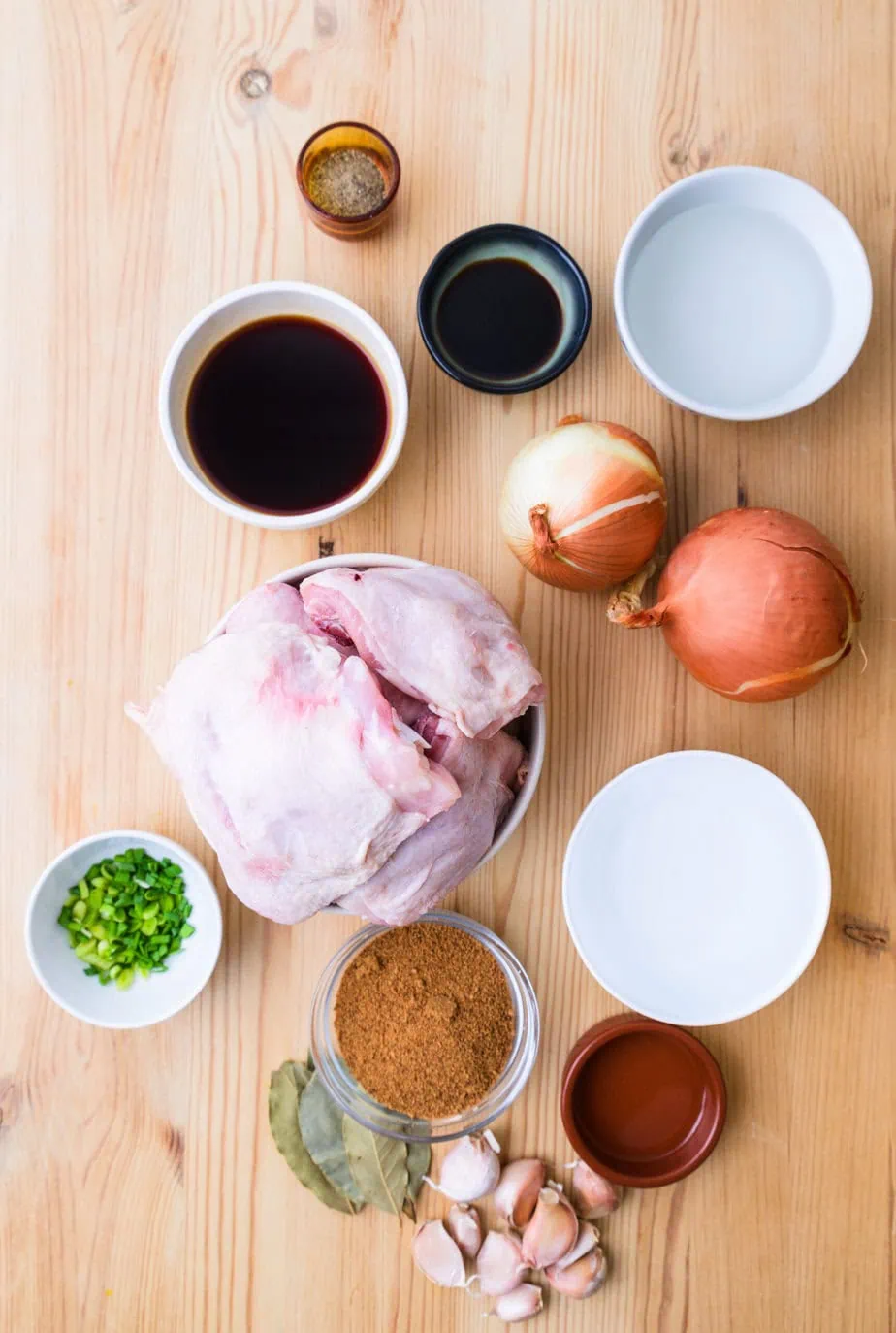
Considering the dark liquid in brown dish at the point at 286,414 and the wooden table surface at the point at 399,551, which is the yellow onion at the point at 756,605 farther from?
the dark liquid in brown dish at the point at 286,414

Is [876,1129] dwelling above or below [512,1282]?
above

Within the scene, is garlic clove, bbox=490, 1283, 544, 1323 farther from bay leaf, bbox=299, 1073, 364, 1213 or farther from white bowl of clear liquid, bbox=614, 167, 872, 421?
white bowl of clear liquid, bbox=614, 167, 872, 421

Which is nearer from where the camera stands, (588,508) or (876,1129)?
(588,508)

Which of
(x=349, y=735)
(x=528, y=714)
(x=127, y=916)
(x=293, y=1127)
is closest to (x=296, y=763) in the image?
(x=349, y=735)

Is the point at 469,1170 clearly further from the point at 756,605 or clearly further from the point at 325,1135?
the point at 756,605

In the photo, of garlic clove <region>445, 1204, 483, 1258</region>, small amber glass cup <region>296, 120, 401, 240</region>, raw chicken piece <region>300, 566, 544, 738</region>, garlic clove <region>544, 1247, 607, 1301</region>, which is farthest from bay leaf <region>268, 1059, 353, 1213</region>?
small amber glass cup <region>296, 120, 401, 240</region>

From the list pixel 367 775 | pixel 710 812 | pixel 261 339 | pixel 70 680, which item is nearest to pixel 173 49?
pixel 261 339

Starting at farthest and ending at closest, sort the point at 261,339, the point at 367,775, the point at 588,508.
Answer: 1. the point at 261,339
2. the point at 588,508
3. the point at 367,775

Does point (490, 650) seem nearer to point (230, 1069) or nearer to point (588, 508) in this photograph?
point (588, 508)
